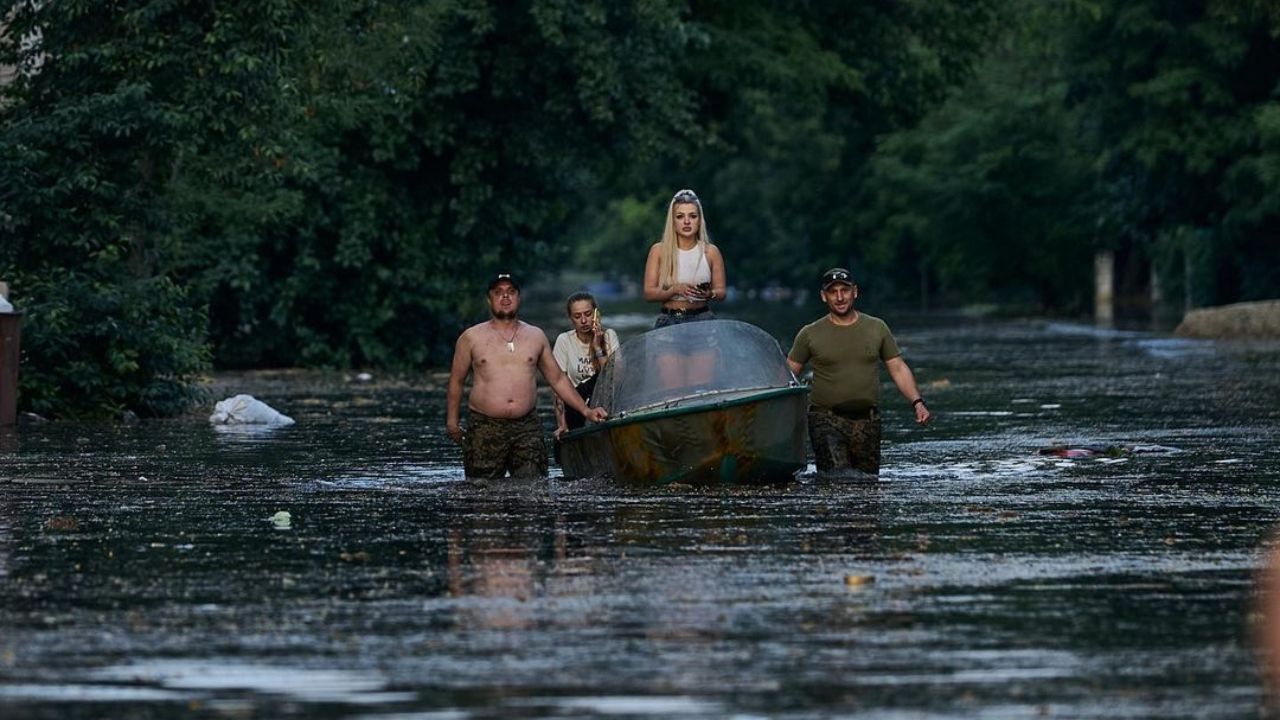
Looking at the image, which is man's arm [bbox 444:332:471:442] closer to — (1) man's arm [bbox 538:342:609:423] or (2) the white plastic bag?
(1) man's arm [bbox 538:342:609:423]

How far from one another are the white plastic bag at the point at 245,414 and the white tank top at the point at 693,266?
759 cm

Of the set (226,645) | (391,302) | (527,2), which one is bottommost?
(226,645)

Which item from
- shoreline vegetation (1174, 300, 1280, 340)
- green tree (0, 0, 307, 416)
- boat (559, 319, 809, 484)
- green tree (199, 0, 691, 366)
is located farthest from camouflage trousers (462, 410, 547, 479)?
shoreline vegetation (1174, 300, 1280, 340)

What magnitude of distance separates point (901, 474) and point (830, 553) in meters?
5.07

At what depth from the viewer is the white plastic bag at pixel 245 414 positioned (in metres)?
24.4

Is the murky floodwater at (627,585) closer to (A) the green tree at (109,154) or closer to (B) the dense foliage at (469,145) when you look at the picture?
(A) the green tree at (109,154)

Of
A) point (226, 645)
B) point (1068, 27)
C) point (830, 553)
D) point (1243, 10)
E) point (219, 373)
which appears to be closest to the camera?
point (226, 645)

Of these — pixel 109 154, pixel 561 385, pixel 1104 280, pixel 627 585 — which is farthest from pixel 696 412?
pixel 1104 280

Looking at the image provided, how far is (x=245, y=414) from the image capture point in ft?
80.2

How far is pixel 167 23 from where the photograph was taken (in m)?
25.9

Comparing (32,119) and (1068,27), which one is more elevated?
(1068,27)

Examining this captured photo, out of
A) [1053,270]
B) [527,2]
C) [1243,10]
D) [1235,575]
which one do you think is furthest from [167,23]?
[1053,270]

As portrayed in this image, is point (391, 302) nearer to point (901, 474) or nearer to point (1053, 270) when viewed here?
point (901, 474)

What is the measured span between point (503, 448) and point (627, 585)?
19.9ft
